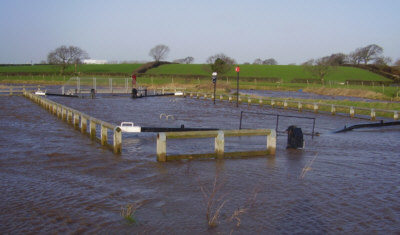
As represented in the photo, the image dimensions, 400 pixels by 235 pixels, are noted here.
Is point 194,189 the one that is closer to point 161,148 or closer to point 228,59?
point 161,148

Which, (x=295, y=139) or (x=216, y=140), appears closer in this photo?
(x=216, y=140)

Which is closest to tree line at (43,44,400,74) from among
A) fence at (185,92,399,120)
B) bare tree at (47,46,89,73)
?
bare tree at (47,46,89,73)

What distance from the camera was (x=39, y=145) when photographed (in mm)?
13875

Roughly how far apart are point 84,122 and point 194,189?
8.88 meters

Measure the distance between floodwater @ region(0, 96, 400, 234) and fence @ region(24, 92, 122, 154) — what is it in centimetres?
37

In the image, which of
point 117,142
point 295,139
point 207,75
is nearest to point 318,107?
point 295,139

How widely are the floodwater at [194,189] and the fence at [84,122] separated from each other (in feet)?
1.21

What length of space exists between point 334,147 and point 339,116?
43.4ft

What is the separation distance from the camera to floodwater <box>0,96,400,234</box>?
21.9ft

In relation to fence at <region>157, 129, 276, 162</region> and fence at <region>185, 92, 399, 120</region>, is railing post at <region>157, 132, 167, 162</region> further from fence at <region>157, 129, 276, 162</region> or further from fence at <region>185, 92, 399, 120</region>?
fence at <region>185, 92, 399, 120</region>

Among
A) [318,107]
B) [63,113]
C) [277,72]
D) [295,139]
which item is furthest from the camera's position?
[277,72]

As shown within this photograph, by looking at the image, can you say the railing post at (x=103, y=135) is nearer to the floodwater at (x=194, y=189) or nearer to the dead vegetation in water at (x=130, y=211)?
the floodwater at (x=194, y=189)

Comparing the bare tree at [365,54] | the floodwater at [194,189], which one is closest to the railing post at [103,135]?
the floodwater at [194,189]

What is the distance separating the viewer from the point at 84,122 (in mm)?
16297
